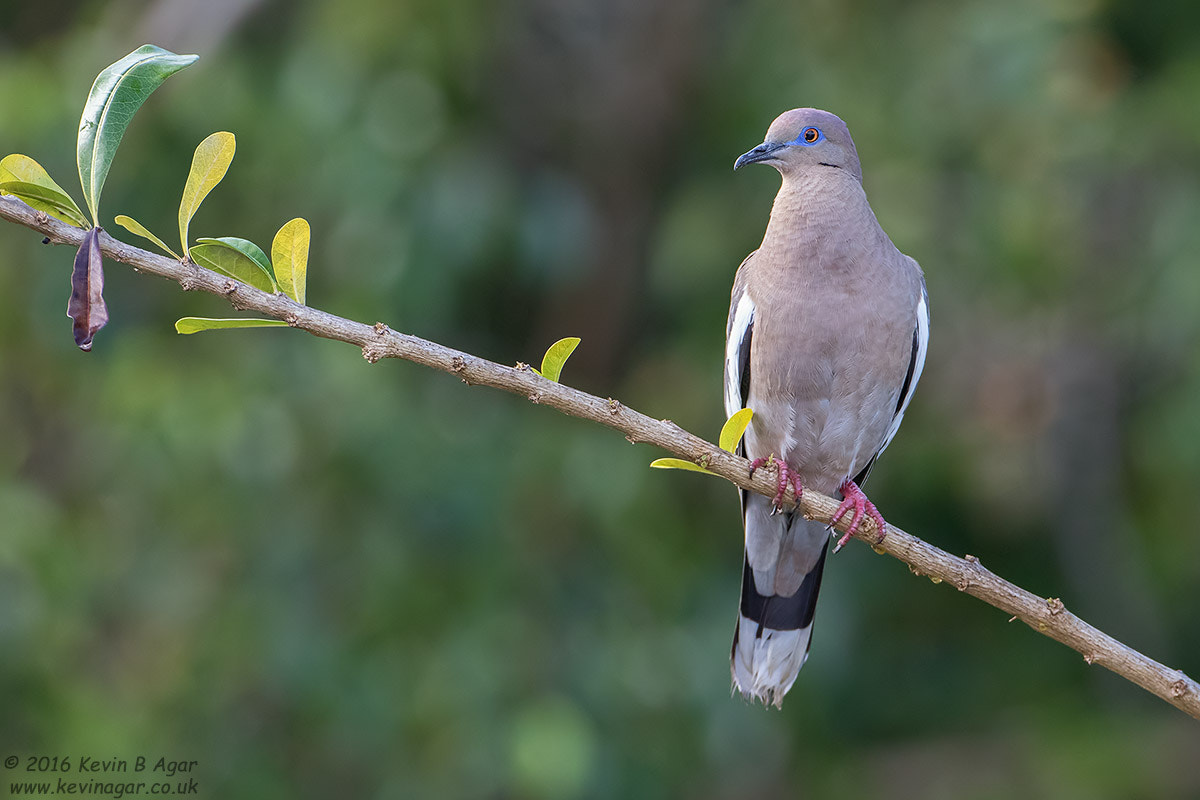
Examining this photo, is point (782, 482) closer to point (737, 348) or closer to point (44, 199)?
point (737, 348)

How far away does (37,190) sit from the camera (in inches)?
59.8

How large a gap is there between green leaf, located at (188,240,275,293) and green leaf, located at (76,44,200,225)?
0.14 m

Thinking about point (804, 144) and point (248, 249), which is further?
point (804, 144)

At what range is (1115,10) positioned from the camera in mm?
5312

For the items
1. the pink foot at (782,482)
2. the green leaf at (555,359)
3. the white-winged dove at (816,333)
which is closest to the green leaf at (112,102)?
the green leaf at (555,359)

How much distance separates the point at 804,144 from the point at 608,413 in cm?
132

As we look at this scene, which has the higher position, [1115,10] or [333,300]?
[1115,10]

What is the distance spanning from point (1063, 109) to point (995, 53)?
47 cm

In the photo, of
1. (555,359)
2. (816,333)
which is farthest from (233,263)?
(816,333)

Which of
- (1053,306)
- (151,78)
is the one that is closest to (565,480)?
(1053,306)

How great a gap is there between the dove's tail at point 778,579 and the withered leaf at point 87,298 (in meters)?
2.02

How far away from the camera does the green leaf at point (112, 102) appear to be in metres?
1.57

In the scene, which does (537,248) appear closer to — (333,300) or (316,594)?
(333,300)

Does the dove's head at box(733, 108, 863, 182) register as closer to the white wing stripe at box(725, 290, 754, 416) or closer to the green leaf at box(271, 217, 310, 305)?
the white wing stripe at box(725, 290, 754, 416)
